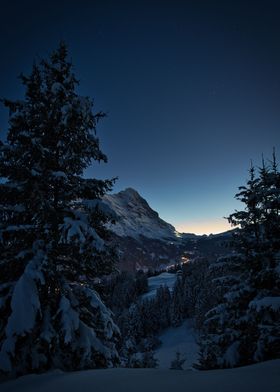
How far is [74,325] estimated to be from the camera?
6441 millimetres

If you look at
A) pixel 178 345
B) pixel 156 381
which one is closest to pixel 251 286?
pixel 156 381

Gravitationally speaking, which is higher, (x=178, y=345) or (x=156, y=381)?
(x=156, y=381)

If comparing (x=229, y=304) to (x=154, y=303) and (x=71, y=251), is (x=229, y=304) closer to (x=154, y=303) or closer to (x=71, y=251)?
(x=71, y=251)

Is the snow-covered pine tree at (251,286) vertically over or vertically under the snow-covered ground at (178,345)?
over

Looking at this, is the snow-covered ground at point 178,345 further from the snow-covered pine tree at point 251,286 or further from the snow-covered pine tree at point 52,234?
the snow-covered pine tree at point 52,234

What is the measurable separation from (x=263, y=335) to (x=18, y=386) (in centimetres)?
877

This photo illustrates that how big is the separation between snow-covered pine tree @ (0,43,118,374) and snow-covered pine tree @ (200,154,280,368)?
6213mm

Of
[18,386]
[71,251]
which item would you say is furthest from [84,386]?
[71,251]

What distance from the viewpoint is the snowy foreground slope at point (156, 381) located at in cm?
394

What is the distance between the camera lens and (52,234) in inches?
286

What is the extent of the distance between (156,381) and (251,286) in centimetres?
869

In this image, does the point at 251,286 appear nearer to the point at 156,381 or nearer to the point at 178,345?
the point at 156,381

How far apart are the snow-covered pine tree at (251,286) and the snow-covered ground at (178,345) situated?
46775mm

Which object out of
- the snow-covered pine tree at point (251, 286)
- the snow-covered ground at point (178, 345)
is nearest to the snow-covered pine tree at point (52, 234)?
the snow-covered pine tree at point (251, 286)
